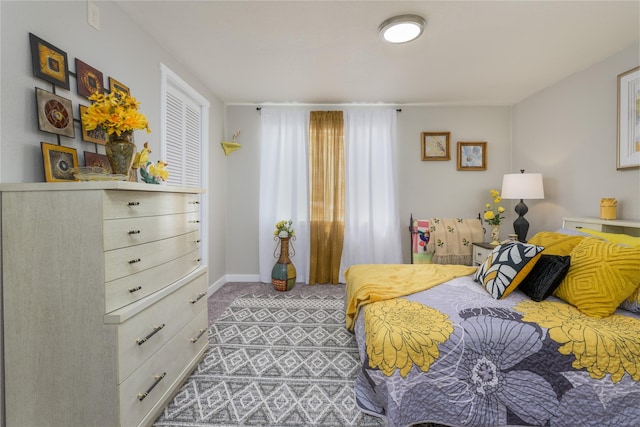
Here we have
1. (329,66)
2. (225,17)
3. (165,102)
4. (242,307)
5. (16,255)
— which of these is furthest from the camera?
(242,307)

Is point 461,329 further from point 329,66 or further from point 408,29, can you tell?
point 329,66

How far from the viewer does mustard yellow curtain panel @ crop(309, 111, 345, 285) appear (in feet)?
12.4

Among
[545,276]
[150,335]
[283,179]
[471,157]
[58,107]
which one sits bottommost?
[150,335]

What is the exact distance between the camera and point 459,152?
12.6 feet

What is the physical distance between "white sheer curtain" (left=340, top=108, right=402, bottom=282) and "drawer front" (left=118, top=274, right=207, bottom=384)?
7.75 feet

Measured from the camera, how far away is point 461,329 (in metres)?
1.38

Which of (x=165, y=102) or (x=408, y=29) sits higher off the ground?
(x=408, y=29)

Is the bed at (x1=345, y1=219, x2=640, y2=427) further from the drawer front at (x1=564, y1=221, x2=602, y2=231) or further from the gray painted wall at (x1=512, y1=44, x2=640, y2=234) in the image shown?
the gray painted wall at (x1=512, y1=44, x2=640, y2=234)

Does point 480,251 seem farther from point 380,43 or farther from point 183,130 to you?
point 183,130

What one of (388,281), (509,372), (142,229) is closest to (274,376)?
(388,281)

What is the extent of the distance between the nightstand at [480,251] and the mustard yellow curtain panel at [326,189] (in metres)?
1.71

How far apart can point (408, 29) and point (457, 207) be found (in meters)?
2.61

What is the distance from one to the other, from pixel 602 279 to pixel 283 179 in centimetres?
327

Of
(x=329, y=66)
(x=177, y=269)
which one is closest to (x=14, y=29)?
(x=177, y=269)
